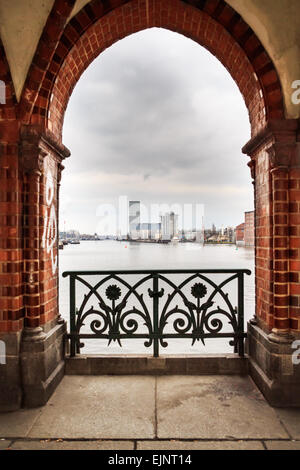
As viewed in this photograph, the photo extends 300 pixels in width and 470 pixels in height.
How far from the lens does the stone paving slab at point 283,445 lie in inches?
98.5

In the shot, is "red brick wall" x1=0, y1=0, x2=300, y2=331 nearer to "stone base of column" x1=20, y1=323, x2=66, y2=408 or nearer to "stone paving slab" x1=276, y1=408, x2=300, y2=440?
"stone base of column" x1=20, y1=323, x2=66, y2=408

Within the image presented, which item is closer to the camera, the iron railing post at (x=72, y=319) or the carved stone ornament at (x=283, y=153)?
the carved stone ornament at (x=283, y=153)

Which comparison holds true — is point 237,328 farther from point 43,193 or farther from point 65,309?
point 65,309

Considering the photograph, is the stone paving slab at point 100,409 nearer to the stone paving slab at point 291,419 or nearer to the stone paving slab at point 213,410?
the stone paving slab at point 213,410

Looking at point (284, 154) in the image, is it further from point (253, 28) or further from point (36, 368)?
point (36, 368)

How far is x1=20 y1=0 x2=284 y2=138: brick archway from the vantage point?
335cm

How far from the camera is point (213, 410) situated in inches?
121

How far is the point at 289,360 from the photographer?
10.6 ft

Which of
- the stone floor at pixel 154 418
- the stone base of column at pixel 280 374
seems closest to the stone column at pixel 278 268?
the stone base of column at pixel 280 374

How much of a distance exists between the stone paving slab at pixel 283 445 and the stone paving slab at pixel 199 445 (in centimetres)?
7

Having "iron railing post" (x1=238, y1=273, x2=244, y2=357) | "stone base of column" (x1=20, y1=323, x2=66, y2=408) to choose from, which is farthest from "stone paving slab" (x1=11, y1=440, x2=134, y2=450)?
"iron railing post" (x1=238, y1=273, x2=244, y2=357)

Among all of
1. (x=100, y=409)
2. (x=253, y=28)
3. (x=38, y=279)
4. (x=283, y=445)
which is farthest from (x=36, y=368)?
(x=253, y=28)

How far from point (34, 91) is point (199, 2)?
1975 mm

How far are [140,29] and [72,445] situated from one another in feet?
14.8
